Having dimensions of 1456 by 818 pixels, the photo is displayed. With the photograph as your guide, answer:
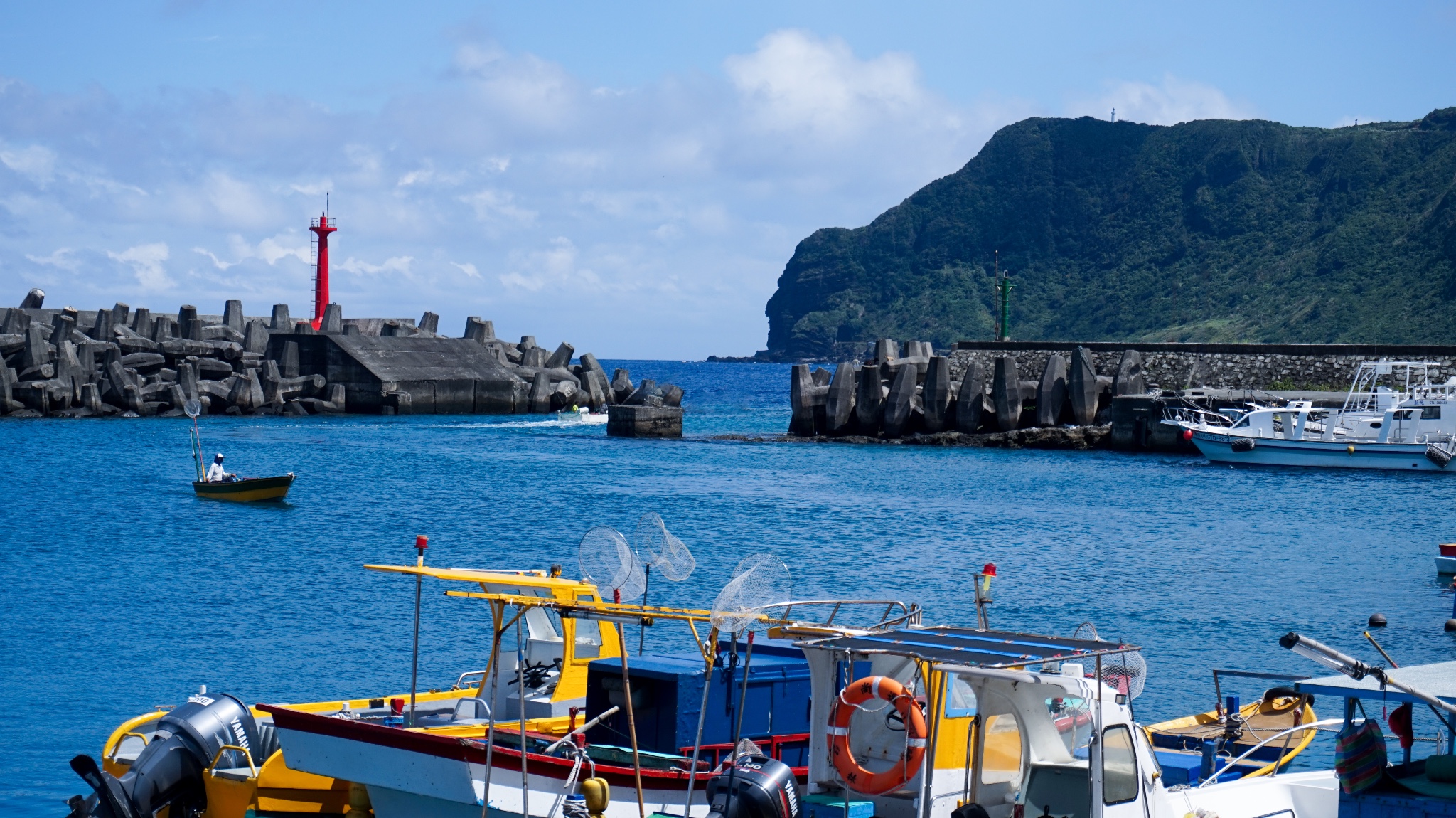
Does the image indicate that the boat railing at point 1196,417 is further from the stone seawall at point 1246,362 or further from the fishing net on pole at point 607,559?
the fishing net on pole at point 607,559

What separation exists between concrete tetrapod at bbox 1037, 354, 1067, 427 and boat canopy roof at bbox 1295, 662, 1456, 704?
47.1m

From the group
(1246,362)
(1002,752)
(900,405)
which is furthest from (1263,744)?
(1246,362)

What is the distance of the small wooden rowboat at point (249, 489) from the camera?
118ft

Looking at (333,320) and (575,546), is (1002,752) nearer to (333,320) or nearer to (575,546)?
(575,546)

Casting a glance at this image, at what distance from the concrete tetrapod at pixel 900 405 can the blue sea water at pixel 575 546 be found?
5.57 feet

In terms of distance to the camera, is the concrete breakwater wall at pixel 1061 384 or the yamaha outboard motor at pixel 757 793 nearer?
the yamaha outboard motor at pixel 757 793

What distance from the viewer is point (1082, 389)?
55969 mm

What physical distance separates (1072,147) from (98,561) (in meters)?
180

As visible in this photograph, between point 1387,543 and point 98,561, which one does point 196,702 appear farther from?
point 1387,543

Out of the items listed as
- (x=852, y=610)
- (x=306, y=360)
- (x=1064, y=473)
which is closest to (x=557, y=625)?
(x=852, y=610)

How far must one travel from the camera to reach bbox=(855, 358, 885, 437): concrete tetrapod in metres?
58.0

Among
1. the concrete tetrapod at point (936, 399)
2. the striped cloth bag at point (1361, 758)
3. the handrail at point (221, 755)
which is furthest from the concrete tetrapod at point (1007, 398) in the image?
the striped cloth bag at point (1361, 758)

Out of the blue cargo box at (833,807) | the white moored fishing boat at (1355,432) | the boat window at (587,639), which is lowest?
the blue cargo box at (833,807)

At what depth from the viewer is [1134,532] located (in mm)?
34062
